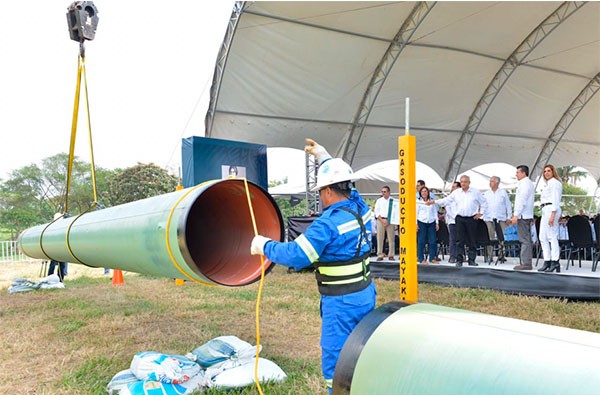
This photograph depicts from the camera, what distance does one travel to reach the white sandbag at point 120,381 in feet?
10.2

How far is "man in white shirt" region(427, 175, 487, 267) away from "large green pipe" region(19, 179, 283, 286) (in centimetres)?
525

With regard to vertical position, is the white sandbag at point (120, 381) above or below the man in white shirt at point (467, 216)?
below

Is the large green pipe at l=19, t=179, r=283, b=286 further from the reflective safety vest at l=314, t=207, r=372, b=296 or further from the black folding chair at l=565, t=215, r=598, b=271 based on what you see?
the black folding chair at l=565, t=215, r=598, b=271

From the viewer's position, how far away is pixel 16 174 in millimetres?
34062

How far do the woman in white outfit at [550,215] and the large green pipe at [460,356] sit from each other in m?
4.71

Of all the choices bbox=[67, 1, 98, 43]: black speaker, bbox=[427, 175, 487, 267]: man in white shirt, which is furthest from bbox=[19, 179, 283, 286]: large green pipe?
bbox=[427, 175, 487, 267]: man in white shirt

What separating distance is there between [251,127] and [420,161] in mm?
6077

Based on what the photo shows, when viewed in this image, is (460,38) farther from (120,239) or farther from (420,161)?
(120,239)

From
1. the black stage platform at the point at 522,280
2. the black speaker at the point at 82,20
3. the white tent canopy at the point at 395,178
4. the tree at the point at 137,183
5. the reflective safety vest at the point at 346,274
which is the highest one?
the tree at the point at 137,183

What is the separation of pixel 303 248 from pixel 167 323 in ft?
12.0

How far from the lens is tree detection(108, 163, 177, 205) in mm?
30609

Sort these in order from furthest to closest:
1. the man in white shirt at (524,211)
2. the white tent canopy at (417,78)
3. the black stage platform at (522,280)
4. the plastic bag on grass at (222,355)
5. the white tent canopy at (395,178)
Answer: the white tent canopy at (395,178) → the white tent canopy at (417,78) → the man in white shirt at (524,211) → the black stage platform at (522,280) → the plastic bag on grass at (222,355)

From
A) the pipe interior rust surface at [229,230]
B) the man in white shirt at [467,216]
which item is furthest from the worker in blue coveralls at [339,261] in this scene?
Answer: the man in white shirt at [467,216]

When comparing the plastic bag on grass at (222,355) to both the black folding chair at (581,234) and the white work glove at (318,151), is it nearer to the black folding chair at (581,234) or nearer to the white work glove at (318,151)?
the white work glove at (318,151)
